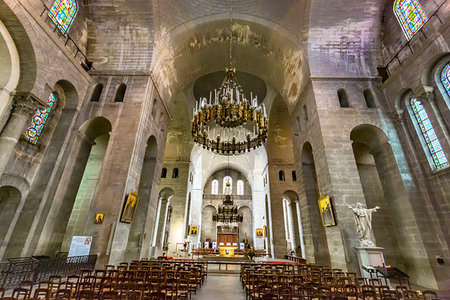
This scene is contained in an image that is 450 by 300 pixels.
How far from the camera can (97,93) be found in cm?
1139

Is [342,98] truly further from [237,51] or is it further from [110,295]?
[110,295]

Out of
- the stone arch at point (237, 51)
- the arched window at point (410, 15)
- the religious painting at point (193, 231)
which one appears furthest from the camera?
the religious painting at point (193, 231)

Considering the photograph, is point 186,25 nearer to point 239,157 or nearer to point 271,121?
point 271,121

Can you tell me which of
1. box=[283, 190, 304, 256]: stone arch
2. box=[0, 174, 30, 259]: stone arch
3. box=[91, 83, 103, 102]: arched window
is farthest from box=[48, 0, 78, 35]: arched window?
box=[283, 190, 304, 256]: stone arch

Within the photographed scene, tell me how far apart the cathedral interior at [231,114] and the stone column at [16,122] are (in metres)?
0.05

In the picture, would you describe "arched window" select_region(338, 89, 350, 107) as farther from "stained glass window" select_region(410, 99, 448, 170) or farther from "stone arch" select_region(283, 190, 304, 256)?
"stone arch" select_region(283, 190, 304, 256)

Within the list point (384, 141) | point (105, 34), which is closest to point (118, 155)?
point (105, 34)

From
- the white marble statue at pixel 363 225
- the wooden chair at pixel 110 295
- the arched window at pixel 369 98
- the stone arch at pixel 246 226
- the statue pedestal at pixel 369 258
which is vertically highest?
the arched window at pixel 369 98

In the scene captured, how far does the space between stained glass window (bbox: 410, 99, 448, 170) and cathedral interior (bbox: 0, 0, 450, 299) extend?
0.27 ft

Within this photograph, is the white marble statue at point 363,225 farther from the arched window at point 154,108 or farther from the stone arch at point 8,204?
the stone arch at point 8,204

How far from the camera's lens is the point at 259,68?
49.7 ft

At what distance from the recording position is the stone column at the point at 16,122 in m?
7.11

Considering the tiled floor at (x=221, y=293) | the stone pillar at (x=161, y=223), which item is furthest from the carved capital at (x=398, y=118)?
the stone pillar at (x=161, y=223)

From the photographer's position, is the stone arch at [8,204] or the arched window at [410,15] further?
the arched window at [410,15]
